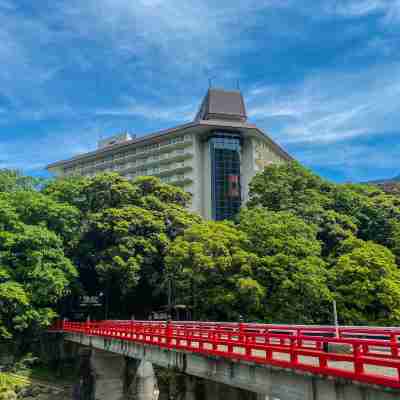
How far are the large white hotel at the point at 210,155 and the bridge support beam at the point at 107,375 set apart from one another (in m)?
35.3

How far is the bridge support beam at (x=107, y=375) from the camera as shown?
32.2 metres

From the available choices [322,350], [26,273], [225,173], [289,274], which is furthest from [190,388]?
[225,173]

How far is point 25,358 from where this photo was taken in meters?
39.9

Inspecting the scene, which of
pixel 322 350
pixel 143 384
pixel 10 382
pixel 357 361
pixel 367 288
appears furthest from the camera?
pixel 10 382

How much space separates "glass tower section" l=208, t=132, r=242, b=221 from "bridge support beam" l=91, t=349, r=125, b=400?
36.1 m

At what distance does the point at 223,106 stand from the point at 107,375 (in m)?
51.9

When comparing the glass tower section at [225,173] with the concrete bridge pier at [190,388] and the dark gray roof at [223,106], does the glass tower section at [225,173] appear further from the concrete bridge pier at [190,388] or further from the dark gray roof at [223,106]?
the concrete bridge pier at [190,388]

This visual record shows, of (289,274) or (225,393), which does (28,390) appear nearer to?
(225,393)

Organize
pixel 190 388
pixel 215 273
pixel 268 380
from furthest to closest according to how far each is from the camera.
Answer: pixel 215 273 → pixel 190 388 → pixel 268 380

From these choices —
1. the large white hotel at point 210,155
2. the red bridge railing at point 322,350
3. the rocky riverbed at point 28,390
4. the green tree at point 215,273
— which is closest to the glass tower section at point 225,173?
the large white hotel at point 210,155

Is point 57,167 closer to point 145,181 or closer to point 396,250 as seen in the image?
point 145,181

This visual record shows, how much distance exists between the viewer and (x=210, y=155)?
69.1m

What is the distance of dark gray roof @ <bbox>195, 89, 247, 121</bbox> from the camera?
72.8m

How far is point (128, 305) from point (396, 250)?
30839 millimetres
